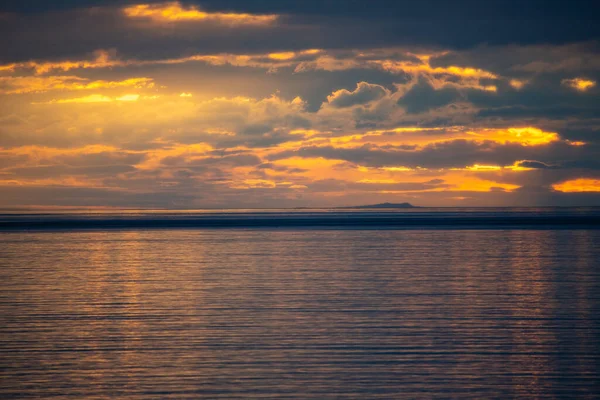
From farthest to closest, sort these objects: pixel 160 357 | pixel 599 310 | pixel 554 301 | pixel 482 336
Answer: pixel 554 301 → pixel 599 310 → pixel 482 336 → pixel 160 357

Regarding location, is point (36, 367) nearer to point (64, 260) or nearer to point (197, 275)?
point (197, 275)

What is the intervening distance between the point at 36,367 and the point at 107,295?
1161cm

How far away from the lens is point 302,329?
20250 millimetres

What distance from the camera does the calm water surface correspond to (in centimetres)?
1490

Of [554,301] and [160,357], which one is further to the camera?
[554,301]

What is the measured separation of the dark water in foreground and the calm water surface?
7cm

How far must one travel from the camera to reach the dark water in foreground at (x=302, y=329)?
14891 millimetres

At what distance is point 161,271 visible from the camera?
35688 millimetres

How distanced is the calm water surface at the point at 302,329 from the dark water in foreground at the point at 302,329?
0.22 feet

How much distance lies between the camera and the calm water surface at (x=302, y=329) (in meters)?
14.9

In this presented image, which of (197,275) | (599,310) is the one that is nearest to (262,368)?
(599,310)

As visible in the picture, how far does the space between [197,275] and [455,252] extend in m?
20.3

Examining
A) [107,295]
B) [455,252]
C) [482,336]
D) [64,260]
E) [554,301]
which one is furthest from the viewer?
[455,252]

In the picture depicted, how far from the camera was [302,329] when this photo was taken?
20.2 m
